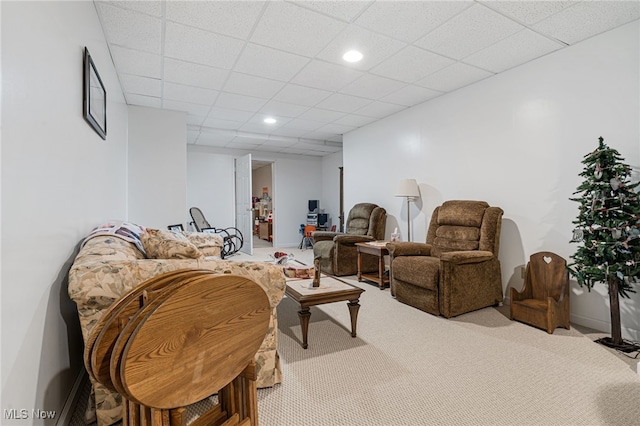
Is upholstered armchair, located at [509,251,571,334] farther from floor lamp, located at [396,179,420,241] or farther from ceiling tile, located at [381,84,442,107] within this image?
ceiling tile, located at [381,84,442,107]

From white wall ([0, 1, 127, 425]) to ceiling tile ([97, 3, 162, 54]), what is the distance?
0.75 feet

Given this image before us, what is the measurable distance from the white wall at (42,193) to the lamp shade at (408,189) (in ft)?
11.4

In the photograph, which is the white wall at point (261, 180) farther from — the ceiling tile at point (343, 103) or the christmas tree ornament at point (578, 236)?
the christmas tree ornament at point (578, 236)

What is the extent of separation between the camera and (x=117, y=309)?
95cm

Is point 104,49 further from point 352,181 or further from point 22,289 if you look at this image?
point 352,181

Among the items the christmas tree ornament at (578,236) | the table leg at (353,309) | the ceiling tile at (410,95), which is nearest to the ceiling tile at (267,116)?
the ceiling tile at (410,95)

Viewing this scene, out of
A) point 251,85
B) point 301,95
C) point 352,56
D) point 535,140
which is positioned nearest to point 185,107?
point 251,85

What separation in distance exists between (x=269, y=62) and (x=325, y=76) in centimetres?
67

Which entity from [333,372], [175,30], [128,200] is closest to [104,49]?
[175,30]

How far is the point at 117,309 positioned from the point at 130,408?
1.18 feet

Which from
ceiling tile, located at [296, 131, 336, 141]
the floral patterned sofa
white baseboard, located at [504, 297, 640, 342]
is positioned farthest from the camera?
ceiling tile, located at [296, 131, 336, 141]

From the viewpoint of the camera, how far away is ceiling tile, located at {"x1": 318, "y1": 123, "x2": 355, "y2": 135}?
5.63 meters

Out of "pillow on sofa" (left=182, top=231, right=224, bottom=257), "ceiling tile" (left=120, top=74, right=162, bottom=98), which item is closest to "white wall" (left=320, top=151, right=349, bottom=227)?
"pillow on sofa" (left=182, top=231, right=224, bottom=257)

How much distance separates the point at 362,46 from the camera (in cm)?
285
